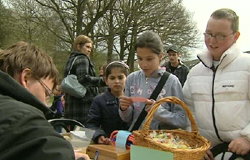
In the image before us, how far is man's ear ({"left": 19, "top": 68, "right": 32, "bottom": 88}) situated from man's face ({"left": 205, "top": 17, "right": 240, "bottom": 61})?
1184 millimetres

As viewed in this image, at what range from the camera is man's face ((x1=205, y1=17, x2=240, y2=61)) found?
5.58 ft

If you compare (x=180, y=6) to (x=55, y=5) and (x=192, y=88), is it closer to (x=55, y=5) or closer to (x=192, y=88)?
(x=55, y=5)

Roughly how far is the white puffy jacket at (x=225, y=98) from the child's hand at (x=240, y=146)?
38 mm

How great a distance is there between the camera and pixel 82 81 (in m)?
Result: 3.44

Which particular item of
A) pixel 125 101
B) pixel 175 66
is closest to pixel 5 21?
pixel 175 66

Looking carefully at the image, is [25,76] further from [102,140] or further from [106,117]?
[106,117]

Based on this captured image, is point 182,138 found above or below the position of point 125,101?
below

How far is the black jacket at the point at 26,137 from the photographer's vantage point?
75 cm

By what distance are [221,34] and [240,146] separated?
714 mm

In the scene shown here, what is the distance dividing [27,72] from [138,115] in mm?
1009

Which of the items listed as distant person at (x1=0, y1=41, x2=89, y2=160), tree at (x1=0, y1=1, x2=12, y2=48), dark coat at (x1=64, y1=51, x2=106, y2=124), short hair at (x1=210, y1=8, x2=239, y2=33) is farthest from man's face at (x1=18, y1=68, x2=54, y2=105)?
tree at (x1=0, y1=1, x2=12, y2=48)

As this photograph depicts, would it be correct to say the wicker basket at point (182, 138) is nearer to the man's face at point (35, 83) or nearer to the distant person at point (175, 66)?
the man's face at point (35, 83)

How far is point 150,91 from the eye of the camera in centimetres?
200

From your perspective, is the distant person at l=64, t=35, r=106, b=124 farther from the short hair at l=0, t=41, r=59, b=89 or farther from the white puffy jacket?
the short hair at l=0, t=41, r=59, b=89
